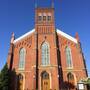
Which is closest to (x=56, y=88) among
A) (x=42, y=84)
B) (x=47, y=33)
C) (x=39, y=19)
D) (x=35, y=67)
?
(x=42, y=84)

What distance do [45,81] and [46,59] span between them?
15.1ft

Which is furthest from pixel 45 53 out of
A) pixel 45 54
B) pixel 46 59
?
pixel 46 59

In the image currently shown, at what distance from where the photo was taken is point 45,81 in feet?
114

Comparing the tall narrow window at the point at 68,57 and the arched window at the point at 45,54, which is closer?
the arched window at the point at 45,54

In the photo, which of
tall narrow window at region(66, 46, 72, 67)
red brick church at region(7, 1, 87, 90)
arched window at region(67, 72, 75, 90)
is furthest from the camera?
tall narrow window at region(66, 46, 72, 67)

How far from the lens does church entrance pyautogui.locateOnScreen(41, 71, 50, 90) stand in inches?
1353

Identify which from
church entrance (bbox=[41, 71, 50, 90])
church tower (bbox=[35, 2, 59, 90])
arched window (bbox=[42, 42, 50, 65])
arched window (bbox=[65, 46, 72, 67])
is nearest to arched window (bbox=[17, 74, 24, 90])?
church tower (bbox=[35, 2, 59, 90])

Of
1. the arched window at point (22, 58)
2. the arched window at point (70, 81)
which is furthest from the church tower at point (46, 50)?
the arched window at point (22, 58)

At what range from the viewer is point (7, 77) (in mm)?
33906

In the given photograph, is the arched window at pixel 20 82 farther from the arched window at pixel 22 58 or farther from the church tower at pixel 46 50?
the church tower at pixel 46 50

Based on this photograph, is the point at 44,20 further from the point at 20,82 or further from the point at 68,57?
the point at 20,82

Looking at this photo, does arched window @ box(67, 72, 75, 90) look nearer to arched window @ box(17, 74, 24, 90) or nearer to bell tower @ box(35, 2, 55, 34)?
arched window @ box(17, 74, 24, 90)

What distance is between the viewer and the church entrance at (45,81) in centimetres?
3438

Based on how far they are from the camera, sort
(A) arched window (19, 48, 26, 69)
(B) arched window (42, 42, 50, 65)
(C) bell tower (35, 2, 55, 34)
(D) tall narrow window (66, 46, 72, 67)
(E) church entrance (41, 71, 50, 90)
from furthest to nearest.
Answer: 1. (C) bell tower (35, 2, 55, 34)
2. (D) tall narrow window (66, 46, 72, 67)
3. (A) arched window (19, 48, 26, 69)
4. (B) arched window (42, 42, 50, 65)
5. (E) church entrance (41, 71, 50, 90)
